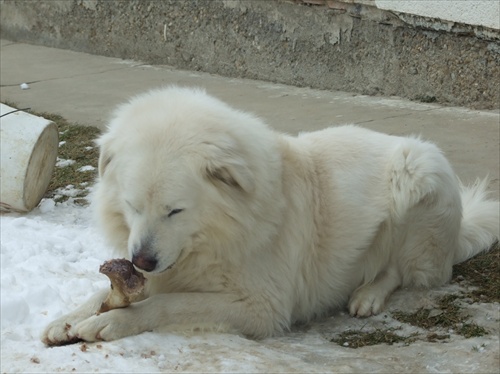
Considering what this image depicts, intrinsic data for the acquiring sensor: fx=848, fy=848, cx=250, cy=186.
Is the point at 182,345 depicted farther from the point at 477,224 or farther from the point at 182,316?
the point at 477,224

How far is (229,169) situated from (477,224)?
6.49ft

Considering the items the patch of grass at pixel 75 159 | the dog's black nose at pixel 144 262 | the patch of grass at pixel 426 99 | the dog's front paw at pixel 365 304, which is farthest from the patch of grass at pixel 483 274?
the patch of grass at pixel 426 99

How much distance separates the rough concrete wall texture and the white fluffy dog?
10.7 ft

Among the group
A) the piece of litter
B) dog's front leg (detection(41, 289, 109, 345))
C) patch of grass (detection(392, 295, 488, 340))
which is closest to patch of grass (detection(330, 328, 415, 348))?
patch of grass (detection(392, 295, 488, 340))

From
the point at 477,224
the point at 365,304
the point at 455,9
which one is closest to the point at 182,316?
the point at 365,304

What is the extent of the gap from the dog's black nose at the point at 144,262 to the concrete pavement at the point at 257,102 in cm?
288

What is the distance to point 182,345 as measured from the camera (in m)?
3.72

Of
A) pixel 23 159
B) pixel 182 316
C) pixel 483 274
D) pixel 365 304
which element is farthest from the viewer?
pixel 23 159

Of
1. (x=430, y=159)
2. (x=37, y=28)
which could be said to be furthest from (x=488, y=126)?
(x=37, y=28)

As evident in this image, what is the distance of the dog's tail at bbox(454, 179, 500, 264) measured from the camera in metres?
4.98

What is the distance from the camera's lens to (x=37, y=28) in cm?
1203

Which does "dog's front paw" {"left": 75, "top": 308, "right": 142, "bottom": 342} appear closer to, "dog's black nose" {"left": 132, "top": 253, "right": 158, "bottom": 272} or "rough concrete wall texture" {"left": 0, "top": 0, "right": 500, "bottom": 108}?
"dog's black nose" {"left": 132, "top": 253, "right": 158, "bottom": 272}

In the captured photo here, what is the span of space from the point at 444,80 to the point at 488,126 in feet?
3.29

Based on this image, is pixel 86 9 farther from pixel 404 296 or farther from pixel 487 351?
Answer: pixel 487 351
